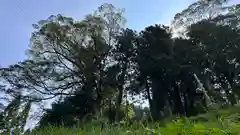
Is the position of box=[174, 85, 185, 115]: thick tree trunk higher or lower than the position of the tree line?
lower

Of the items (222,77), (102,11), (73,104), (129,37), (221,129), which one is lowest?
(221,129)

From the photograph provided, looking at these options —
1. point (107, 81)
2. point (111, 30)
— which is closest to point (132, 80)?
point (107, 81)

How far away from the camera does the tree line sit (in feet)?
70.4

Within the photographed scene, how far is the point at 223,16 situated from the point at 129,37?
27.2ft

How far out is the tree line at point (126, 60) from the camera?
2145 centimetres

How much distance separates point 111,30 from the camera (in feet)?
84.2

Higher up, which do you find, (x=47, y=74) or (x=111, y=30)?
(x=111, y=30)

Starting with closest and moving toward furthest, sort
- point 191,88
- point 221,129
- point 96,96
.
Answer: point 221,129 → point 191,88 → point 96,96

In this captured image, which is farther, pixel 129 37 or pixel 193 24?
pixel 129 37

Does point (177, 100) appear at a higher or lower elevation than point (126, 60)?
lower

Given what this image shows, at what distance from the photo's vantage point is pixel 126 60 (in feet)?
82.9

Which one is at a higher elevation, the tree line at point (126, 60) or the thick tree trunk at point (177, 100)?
the tree line at point (126, 60)

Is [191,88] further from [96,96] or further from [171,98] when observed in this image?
[96,96]

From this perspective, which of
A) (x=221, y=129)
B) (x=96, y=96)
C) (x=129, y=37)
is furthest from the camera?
(x=129, y=37)
